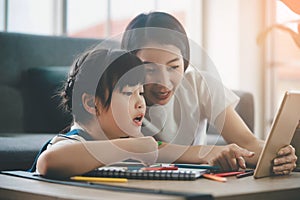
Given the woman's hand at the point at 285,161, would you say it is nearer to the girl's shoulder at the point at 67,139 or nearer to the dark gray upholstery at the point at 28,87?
the girl's shoulder at the point at 67,139

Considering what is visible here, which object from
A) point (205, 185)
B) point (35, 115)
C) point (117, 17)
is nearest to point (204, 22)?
point (117, 17)

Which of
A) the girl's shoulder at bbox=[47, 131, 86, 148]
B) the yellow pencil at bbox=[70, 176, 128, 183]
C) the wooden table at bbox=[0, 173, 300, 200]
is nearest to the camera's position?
the wooden table at bbox=[0, 173, 300, 200]

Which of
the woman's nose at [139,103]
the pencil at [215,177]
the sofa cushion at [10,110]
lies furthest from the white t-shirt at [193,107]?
the sofa cushion at [10,110]

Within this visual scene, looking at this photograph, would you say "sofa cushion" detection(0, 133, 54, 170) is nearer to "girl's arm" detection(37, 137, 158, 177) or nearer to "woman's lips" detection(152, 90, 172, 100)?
"woman's lips" detection(152, 90, 172, 100)

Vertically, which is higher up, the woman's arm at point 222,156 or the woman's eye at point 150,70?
the woman's eye at point 150,70

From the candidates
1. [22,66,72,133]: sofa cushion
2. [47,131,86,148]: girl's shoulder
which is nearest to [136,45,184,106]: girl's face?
[47,131,86,148]: girl's shoulder

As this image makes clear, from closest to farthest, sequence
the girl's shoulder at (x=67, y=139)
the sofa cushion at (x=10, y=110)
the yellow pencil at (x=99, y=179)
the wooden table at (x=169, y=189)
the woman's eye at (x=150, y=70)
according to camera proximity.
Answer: the wooden table at (x=169, y=189), the yellow pencil at (x=99, y=179), the girl's shoulder at (x=67, y=139), the woman's eye at (x=150, y=70), the sofa cushion at (x=10, y=110)

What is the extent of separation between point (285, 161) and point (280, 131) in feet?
0.30

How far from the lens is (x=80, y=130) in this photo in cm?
137

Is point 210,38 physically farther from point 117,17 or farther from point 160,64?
point 160,64

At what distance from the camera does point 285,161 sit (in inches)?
52.6

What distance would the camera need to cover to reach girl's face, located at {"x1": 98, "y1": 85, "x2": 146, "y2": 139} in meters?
1.32

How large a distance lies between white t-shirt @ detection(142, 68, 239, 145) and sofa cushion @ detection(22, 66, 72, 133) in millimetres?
648

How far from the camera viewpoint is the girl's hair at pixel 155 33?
158 centimetres
